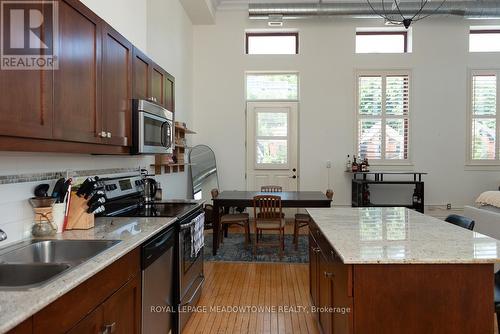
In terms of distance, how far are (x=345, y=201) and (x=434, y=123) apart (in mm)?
2277

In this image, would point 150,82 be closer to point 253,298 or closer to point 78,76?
point 78,76

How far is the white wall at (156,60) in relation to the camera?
1527 mm

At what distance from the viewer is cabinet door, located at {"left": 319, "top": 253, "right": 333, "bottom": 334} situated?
1766 mm

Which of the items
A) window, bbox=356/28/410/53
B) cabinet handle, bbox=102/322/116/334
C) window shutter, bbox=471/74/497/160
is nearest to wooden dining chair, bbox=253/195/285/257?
cabinet handle, bbox=102/322/116/334

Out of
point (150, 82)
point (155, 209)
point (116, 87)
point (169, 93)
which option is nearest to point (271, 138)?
point (169, 93)

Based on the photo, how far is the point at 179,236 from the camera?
2.19 metres

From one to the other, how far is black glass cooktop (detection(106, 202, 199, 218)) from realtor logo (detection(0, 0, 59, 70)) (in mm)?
1261

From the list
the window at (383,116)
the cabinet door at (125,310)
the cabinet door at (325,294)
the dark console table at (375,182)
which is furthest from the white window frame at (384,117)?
the cabinet door at (125,310)

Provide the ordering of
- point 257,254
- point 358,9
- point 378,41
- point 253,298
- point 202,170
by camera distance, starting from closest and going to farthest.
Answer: point 253,298 → point 257,254 → point 358,9 → point 202,170 → point 378,41

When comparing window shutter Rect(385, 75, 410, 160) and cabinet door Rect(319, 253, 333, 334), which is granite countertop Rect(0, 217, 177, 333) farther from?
window shutter Rect(385, 75, 410, 160)

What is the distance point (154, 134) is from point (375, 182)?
14.0 feet

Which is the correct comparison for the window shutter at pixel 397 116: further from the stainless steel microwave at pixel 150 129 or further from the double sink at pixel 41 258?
the double sink at pixel 41 258

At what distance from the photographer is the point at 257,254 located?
13.6 ft

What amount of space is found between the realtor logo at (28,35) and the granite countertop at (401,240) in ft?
5.15
